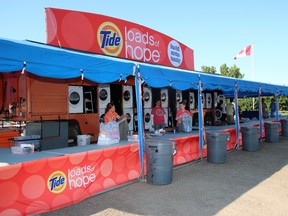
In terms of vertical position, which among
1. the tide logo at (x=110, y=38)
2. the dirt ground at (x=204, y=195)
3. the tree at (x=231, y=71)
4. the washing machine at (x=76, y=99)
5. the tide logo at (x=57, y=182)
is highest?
the tree at (x=231, y=71)

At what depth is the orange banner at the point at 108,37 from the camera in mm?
9945

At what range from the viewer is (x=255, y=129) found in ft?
31.3

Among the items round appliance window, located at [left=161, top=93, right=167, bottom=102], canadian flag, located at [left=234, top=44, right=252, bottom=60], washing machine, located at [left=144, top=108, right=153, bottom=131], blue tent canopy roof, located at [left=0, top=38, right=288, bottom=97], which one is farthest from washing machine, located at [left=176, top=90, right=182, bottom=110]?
canadian flag, located at [left=234, top=44, right=252, bottom=60]

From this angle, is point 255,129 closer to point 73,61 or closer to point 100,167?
point 100,167

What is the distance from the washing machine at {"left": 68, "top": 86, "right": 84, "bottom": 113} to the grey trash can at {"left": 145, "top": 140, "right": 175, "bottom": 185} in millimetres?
4025

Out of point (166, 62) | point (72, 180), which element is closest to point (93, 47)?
point (166, 62)

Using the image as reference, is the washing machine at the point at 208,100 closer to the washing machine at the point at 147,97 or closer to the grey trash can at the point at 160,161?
the washing machine at the point at 147,97

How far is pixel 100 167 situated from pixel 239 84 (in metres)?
7.02

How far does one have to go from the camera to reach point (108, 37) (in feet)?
38.4

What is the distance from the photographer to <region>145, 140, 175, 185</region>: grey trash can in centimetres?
545

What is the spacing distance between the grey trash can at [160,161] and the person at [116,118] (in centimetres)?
133

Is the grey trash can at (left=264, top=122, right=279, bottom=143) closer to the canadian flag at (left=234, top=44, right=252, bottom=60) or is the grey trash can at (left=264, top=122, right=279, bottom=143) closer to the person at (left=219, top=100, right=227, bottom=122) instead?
the person at (left=219, top=100, right=227, bottom=122)

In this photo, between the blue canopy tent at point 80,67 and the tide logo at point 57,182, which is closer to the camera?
the blue canopy tent at point 80,67

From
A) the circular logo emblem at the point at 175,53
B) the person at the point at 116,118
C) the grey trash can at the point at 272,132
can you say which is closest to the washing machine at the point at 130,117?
the person at the point at 116,118
